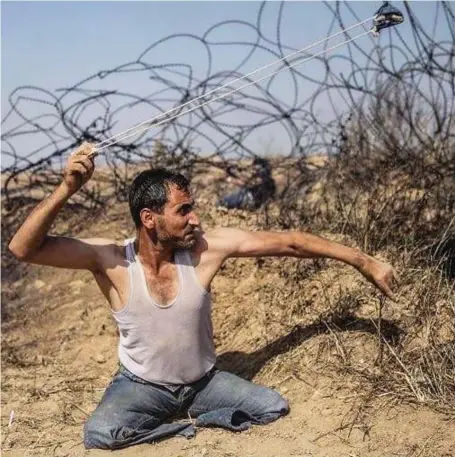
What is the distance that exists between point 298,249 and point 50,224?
4.44 ft

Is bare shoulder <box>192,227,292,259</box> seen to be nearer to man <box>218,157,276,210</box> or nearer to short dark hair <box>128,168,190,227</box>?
short dark hair <box>128,168,190,227</box>

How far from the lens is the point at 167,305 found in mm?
4109

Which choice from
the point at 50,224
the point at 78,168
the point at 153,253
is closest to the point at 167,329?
the point at 153,253

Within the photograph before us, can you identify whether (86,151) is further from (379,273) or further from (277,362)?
(277,362)

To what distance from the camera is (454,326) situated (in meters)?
4.39

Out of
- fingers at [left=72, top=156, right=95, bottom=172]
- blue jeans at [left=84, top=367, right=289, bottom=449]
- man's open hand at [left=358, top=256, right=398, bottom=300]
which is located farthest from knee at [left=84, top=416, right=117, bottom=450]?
man's open hand at [left=358, top=256, right=398, bottom=300]

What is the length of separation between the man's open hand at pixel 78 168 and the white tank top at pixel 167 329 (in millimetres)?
631

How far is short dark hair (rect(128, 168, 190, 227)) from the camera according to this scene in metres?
4.11

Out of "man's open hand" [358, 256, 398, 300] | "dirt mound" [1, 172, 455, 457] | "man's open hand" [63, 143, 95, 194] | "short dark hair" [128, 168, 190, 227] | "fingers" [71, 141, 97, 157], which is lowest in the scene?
"dirt mound" [1, 172, 455, 457]

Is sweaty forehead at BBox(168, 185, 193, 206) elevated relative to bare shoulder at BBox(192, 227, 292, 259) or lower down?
elevated

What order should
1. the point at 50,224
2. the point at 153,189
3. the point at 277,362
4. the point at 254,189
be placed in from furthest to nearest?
the point at 254,189 < the point at 277,362 < the point at 153,189 < the point at 50,224

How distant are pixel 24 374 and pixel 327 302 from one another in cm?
228

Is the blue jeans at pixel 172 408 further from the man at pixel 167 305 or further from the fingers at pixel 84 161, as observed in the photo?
the fingers at pixel 84 161

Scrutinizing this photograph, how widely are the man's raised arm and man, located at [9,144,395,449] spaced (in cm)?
2
